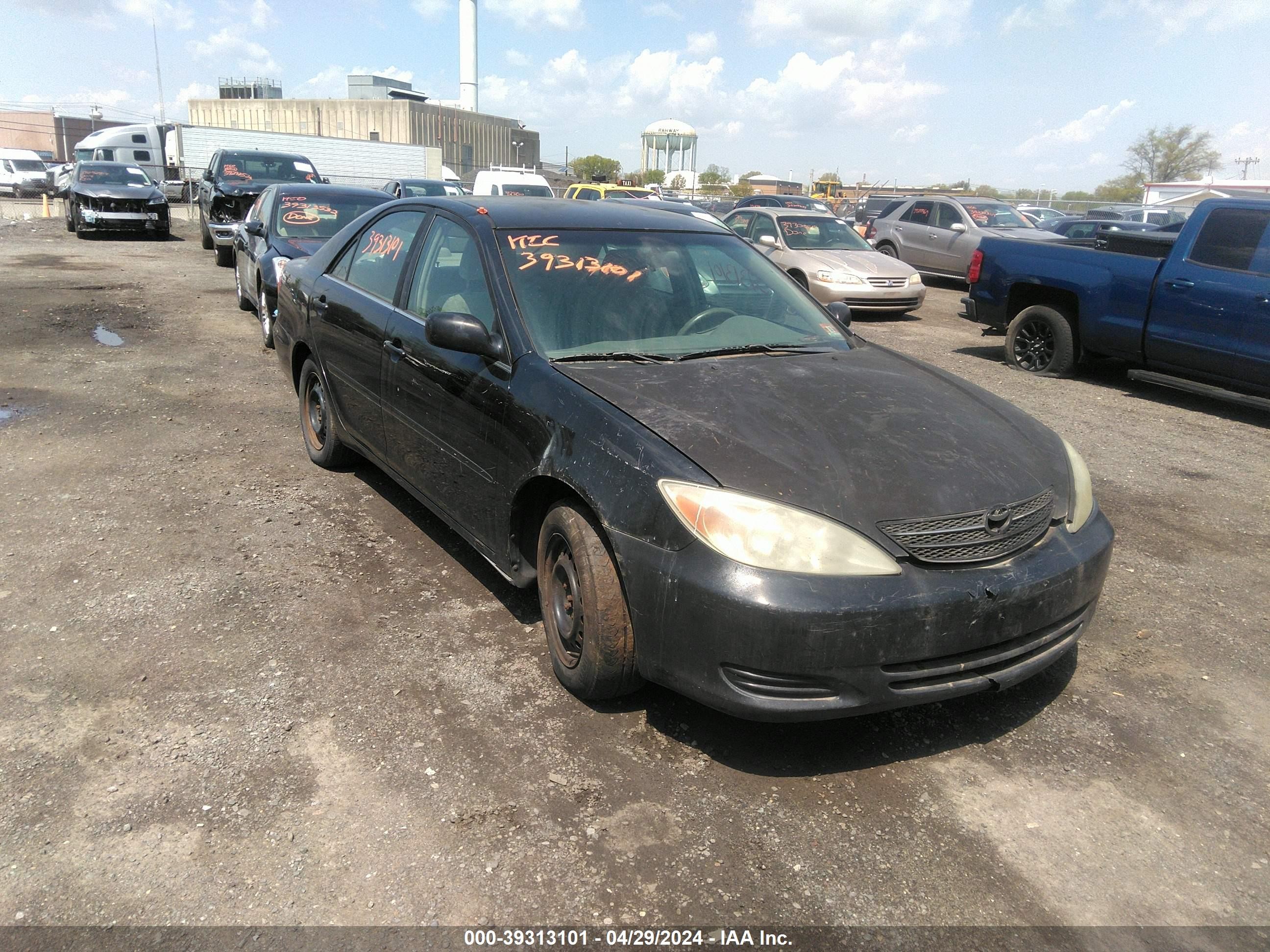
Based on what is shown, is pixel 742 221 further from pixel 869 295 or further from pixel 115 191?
pixel 115 191

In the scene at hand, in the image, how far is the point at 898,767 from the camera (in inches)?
118

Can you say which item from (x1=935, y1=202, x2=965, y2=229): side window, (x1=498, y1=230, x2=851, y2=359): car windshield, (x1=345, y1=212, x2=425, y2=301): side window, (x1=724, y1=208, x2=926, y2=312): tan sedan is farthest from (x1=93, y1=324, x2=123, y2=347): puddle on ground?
(x1=935, y1=202, x2=965, y2=229): side window

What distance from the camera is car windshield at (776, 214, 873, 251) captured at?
45.4ft

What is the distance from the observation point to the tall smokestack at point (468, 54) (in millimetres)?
70250

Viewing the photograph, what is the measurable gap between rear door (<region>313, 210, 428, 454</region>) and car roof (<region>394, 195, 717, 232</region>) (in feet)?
0.72

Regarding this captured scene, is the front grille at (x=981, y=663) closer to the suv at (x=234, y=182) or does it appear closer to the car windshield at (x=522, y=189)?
the suv at (x=234, y=182)

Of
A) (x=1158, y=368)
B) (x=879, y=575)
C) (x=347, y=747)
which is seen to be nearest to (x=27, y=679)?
(x=347, y=747)

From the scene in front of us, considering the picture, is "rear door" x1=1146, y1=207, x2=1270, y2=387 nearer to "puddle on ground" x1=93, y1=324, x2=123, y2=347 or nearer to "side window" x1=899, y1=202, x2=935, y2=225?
"puddle on ground" x1=93, y1=324, x2=123, y2=347

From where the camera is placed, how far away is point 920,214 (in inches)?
706

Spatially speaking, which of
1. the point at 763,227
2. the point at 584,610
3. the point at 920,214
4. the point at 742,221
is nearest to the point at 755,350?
the point at 584,610

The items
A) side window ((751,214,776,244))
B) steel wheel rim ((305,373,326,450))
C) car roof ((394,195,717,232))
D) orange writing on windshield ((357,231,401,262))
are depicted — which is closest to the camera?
car roof ((394,195,717,232))

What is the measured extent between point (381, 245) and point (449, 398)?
1434mm

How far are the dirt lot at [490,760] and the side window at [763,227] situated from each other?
9849 mm

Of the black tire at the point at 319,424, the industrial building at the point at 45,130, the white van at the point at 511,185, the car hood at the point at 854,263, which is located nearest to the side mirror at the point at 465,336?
the black tire at the point at 319,424
